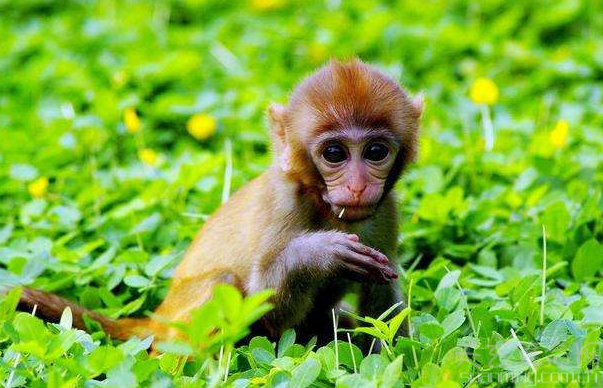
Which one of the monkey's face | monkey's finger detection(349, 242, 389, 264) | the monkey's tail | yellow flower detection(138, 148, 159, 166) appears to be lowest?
the monkey's tail

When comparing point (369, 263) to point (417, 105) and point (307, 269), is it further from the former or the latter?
point (417, 105)

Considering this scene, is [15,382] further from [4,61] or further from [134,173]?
[4,61]

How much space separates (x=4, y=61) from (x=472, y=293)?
588 centimetres

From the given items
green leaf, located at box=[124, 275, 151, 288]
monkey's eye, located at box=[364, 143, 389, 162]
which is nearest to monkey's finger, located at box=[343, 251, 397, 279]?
monkey's eye, located at box=[364, 143, 389, 162]

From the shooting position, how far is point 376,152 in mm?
5438

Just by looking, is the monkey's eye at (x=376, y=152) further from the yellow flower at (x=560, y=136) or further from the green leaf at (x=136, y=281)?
the yellow flower at (x=560, y=136)

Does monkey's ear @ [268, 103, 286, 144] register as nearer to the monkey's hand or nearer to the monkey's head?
the monkey's head

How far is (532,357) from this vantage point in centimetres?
480

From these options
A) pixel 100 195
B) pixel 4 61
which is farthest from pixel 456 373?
pixel 4 61

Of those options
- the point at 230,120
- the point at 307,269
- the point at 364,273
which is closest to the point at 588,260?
the point at 364,273

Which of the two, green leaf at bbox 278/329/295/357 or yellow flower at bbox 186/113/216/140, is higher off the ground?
yellow flower at bbox 186/113/216/140

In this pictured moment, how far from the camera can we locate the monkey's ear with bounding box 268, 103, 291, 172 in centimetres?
573

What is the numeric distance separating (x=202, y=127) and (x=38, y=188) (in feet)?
5.29

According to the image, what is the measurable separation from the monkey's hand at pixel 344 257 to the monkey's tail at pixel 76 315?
1.11 m
